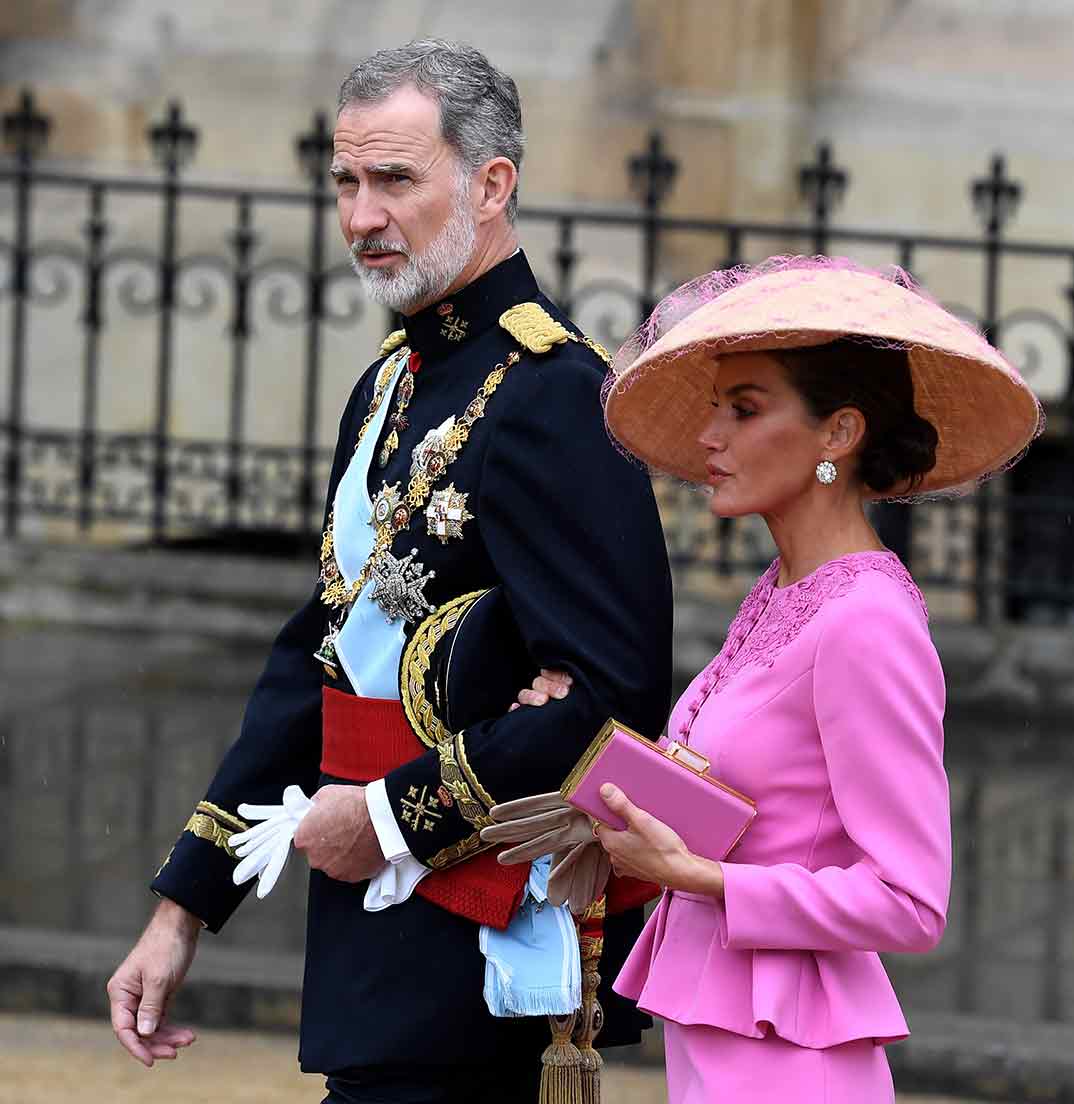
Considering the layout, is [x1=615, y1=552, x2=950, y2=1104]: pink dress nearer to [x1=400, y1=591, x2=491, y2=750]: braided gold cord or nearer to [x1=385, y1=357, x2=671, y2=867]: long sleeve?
[x1=385, y1=357, x2=671, y2=867]: long sleeve

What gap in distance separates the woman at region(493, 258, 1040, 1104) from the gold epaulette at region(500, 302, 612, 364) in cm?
24

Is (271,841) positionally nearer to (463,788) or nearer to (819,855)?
(463,788)

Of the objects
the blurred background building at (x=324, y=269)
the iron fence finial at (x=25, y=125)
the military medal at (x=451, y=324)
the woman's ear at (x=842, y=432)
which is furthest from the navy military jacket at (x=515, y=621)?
the iron fence finial at (x=25, y=125)

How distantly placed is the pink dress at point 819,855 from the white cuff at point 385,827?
1.23 feet

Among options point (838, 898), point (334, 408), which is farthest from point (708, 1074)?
point (334, 408)

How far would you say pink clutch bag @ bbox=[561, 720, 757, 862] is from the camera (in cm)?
253

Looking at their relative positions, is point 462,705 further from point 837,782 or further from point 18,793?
point 18,793

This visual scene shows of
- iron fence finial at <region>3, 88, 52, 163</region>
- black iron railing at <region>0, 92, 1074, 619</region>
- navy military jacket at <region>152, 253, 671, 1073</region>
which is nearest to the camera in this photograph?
navy military jacket at <region>152, 253, 671, 1073</region>

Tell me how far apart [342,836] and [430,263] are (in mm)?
738

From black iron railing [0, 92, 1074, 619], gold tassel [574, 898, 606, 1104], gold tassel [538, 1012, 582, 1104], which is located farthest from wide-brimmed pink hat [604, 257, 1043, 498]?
black iron railing [0, 92, 1074, 619]

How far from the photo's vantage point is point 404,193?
300 centimetres

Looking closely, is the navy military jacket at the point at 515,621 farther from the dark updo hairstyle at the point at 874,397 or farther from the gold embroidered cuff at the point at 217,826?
the dark updo hairstyle at the point at 874,397

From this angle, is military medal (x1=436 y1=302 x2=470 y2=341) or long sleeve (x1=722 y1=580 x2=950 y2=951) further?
military medal (x1=436 y1=302 x2=470 y2=341)

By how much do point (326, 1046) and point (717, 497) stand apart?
2.86 ft
